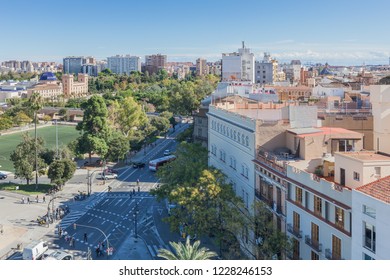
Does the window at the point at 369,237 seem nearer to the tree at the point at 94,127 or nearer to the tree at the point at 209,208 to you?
the tree at the point at 209,208

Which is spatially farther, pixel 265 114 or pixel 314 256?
A: pixel 265 114

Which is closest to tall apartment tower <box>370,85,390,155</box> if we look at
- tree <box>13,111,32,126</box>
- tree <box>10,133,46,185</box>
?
tree <box>10,133,46,185</box>

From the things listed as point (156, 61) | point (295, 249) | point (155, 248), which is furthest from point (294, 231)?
point (156, 61)

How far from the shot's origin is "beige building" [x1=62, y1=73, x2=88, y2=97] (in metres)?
89.6

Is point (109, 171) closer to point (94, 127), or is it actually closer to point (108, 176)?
point (108, 176)

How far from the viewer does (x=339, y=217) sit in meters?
11.3

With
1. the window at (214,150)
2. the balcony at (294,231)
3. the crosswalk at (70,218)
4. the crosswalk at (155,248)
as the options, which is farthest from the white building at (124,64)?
the balcony at (294,231)

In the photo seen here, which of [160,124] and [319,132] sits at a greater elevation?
[319,132]

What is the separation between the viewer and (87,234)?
20141 millimetres

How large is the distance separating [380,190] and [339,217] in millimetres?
2018

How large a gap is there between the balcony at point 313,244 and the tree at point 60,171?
16.6 metres

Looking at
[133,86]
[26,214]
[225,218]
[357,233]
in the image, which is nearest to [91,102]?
[26,214]

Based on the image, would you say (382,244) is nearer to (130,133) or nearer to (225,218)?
(225,218)

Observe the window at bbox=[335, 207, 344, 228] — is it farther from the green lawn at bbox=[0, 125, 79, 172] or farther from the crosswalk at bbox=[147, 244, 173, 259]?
the green lawn at bbox=[0, 125, 79, 172]
